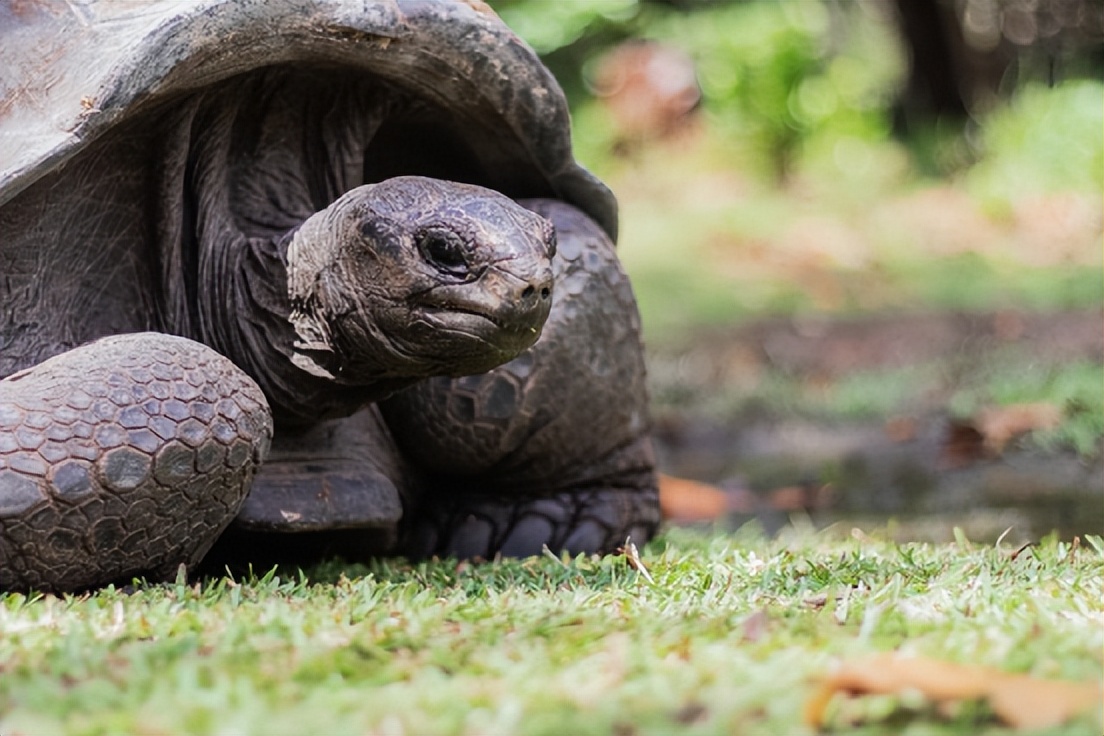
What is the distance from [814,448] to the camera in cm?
523

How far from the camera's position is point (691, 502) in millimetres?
4340

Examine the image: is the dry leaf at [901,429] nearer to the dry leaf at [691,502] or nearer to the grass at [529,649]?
the dry leaf at [691,502]

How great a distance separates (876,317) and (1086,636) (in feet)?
25.1

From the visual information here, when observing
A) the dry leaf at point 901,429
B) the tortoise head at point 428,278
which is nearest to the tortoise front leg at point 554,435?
the tortoise head at point 428,278

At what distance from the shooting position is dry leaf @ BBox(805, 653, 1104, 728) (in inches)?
48.9

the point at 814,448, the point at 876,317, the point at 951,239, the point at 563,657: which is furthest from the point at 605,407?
the point at 951,239

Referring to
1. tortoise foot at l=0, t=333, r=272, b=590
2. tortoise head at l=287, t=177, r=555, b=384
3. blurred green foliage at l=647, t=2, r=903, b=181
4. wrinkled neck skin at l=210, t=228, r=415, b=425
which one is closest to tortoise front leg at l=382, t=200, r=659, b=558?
wrinkled neck skin at l=210, t=228, r=415, b=425

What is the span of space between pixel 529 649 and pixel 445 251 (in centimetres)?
96

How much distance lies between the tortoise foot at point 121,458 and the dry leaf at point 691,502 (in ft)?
7.03

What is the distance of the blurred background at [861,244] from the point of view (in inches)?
175

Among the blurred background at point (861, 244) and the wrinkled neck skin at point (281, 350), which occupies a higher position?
the wrinkled neck skin at point (281, 350)

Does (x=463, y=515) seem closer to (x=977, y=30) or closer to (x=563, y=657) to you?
(x=563, y=657)

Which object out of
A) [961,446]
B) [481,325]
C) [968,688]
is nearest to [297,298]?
[481,325]

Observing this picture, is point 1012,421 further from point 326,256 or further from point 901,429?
point 326,256
